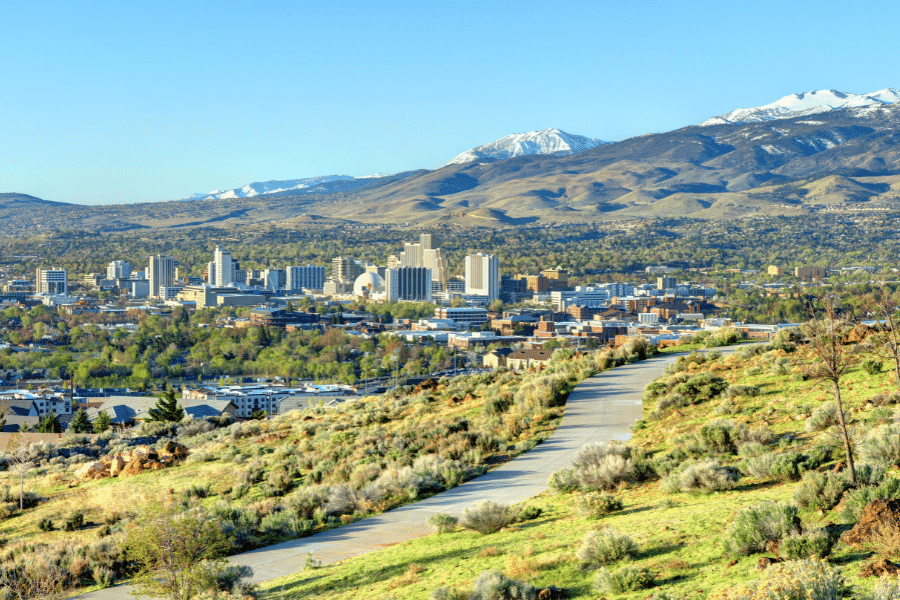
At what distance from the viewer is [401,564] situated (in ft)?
37.5

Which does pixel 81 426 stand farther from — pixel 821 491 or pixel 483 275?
pixel 483 275

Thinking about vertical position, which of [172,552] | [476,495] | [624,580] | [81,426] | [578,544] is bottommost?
[81,426]

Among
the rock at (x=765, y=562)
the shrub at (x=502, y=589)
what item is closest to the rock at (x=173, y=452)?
the shrub at (x=502, y=589)

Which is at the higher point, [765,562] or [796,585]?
[796,585]

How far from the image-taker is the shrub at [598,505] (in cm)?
1205

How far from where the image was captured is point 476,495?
14.9 m

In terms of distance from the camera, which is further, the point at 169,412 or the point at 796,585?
the point at 169,412

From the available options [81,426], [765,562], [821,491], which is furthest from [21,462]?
[81,426]

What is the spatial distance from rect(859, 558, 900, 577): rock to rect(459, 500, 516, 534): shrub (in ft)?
16.3

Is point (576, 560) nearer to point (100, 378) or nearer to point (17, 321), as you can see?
point (100, 378)

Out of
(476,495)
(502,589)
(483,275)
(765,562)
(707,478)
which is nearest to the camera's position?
(765,562)

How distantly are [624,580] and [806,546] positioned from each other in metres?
1.55

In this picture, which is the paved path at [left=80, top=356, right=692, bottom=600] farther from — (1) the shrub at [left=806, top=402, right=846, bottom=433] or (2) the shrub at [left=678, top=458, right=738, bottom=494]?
(1) the shrub at [left=806, top=402, right=846, bottom=433]

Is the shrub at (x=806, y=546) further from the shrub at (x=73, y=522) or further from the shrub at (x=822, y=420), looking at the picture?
the shrub at (x=73, y=522)
